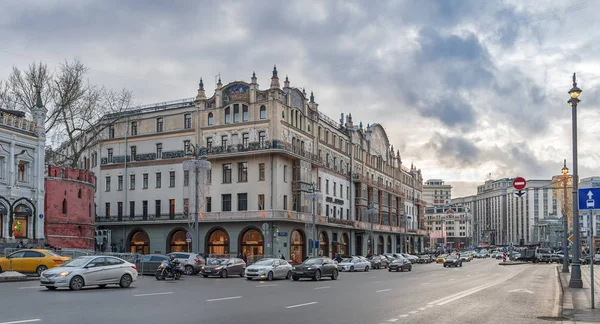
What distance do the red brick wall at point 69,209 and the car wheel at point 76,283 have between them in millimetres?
29909

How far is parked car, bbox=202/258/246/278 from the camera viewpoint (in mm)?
36469

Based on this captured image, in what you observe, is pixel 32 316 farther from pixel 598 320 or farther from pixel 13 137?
pixel 13 137

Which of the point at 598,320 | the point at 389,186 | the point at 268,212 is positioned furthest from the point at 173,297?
the point at 389,186

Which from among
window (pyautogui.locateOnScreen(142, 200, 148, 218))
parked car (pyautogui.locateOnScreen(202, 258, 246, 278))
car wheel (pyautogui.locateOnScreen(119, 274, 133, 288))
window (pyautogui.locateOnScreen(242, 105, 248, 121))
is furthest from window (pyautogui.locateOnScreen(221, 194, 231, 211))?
car wheel (pyautogui.locateOnScreen(119, 274, 133, 288))

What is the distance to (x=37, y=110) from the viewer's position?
47.9m

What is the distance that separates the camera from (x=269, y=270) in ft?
108

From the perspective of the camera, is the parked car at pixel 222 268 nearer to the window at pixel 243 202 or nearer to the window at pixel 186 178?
the window at pixel 243 202

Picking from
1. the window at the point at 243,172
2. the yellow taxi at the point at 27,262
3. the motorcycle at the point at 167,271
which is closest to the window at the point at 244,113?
the window at the point at 243,172

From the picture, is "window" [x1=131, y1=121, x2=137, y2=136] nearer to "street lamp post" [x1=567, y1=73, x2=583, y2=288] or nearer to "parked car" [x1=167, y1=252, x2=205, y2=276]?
"parked car" [x1=167, y1=252, x2=205, y2=276]

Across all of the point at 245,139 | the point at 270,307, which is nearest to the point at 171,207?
the point at 245,139

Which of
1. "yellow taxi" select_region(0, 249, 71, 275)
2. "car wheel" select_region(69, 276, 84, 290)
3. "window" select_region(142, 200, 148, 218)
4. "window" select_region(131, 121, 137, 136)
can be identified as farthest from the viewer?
"window" select_region(131, 121, 137, 136)

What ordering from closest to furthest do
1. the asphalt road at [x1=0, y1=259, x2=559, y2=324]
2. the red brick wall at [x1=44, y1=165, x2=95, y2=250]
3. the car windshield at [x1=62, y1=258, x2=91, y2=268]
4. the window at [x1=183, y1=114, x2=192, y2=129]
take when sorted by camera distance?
the asphalt road at [x1=0, y1=259, x2=559, y2=324]
the car windshield at [x1=62, y1=258, x2=91, y2=268]
the red brick wall at [x1=44, y1=165, x2=95, y2=250]
the window at [x1=183, y1=114, x2=192, y2=129]

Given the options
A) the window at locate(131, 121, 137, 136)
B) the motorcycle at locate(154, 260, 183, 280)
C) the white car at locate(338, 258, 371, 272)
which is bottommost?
the white car at locate(338, 258, 371, 272)

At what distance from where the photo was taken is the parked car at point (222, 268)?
36.5 m
